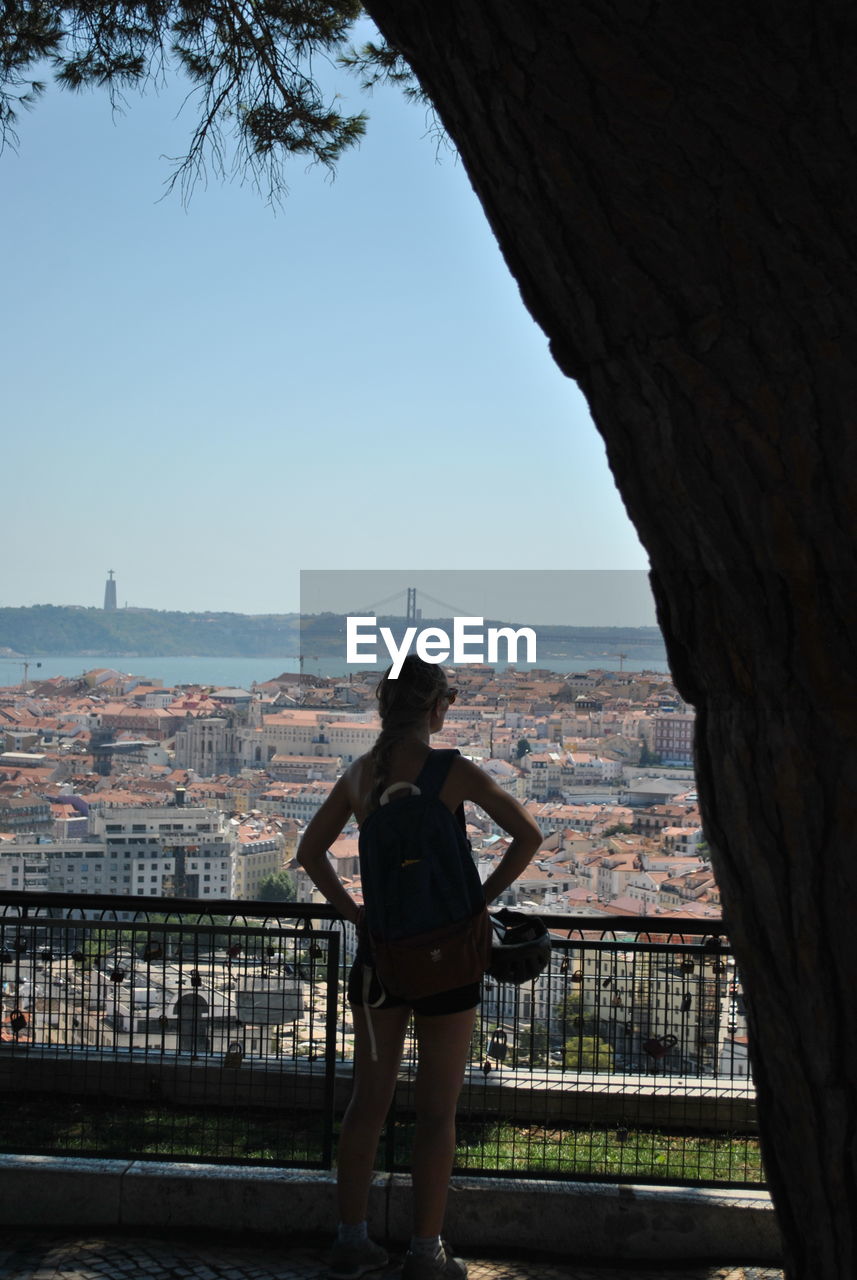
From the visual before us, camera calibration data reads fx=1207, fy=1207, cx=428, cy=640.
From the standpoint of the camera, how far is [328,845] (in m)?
3.39

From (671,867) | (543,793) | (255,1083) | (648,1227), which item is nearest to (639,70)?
(648,1227)

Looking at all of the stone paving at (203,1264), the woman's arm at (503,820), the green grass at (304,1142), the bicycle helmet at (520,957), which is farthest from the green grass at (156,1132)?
the woman's arm at (503,820)

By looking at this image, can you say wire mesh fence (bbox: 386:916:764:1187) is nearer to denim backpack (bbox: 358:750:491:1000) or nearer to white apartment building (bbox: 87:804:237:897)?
denim backpack (bbox: 358:750:491:1000)

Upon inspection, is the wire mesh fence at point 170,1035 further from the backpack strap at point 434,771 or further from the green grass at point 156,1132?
the backpack strap at point 434,771

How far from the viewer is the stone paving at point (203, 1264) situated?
3.41 m

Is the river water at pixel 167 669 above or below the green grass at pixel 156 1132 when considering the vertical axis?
above

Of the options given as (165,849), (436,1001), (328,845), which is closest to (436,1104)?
(436,1001)

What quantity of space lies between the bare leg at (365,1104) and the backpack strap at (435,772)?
0.60 m

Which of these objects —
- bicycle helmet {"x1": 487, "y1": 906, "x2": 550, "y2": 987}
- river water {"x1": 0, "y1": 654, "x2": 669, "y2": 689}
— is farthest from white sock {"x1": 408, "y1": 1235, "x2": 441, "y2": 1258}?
river water {"x1": 0, "y1": 654, "x2": 669, "y2": 689}

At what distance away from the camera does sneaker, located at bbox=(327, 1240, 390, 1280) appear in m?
3.24

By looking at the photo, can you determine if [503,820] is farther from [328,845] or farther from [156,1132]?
[156,1132]

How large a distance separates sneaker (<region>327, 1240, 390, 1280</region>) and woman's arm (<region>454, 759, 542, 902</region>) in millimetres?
1003

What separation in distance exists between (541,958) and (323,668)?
16.1 metres

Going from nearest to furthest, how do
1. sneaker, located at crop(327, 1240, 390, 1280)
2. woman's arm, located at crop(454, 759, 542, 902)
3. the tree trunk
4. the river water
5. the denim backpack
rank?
1. the tree trunk
2. the denim backpack
3. woman's arm, located at crop(454, 759, 542, 902)
4. sneaker, located at crop(327, 1240, 390, 1280)
5. the river water
